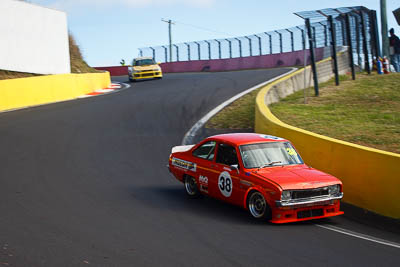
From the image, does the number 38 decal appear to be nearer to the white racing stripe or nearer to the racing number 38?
the racing number 38

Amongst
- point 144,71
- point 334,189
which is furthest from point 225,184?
point 144,71

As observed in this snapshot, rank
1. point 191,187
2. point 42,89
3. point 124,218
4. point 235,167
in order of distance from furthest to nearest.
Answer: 1. point 42,89
2. point 191,187
3. point 235,167
4. point 124,218

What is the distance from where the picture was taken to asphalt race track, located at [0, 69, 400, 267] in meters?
6.33

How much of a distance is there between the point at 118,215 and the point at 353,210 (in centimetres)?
386

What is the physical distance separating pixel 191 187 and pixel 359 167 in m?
2.92

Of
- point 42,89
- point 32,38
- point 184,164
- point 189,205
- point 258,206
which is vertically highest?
point 32,38

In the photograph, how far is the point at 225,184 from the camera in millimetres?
8906

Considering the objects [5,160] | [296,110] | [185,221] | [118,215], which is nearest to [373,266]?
[185,221]

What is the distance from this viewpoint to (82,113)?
19.6 meters

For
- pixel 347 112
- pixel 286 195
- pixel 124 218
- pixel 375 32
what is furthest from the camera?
pixel 375 32

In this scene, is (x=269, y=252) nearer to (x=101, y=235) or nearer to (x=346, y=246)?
(x=346, y=246)

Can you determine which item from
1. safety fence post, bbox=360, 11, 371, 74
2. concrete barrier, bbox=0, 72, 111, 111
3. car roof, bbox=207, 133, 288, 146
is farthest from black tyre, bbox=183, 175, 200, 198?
safety fence post, bbox=360, 11, 371, 74

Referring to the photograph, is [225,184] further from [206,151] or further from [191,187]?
[191,187]

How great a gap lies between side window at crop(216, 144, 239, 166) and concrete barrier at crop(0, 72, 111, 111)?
1345cm
